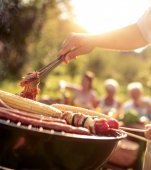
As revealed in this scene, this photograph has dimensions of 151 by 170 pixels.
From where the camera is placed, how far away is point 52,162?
9.48 ft

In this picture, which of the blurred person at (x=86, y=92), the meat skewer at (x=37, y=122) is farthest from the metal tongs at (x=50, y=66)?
the blurred person at (x=86, y=92)

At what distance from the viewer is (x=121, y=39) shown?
3799mm

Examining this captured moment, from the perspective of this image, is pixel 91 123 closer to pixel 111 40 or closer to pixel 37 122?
pixel 37 122

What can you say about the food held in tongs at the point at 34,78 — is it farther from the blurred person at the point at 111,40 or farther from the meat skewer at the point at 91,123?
the meat skewer at the point at 91,123

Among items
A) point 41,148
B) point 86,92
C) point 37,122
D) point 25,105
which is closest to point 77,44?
point 25,105

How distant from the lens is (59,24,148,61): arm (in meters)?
3.77

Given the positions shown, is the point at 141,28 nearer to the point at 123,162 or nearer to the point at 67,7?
the point at 123,162

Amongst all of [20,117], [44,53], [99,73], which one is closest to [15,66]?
[44,53]

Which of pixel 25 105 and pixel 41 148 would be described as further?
pixel 25 105

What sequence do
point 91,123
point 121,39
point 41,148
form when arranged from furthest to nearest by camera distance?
point 121,39 < point 91,123 < point 41,148

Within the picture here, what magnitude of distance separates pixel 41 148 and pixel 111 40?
129 cm

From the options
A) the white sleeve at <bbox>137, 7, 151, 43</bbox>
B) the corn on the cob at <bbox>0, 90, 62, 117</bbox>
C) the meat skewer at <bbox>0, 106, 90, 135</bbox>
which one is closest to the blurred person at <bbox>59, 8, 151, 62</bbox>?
the white sleeve at <bbox>137, 7, 151, 43</bbox>

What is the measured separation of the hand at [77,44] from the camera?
3764 millimetres

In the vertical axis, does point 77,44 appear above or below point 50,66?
above
